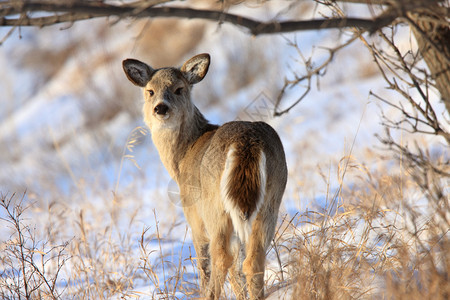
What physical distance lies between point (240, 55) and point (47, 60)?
7.95 meters

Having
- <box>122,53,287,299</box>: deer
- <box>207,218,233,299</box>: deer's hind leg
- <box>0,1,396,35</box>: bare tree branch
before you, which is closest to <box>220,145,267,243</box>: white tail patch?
<box>122,53,287,299</box>: deer

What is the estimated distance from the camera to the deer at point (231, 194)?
3.46 meters

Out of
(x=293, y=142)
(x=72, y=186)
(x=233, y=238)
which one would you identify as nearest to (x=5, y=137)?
(x=72, y=186)

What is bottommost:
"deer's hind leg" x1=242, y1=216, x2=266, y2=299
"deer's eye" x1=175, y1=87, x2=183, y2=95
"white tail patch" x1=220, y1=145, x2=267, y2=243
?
"deer's hind leg" x1=242, y1=216, x2=266, y2=299

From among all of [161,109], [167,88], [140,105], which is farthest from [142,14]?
[140,105]

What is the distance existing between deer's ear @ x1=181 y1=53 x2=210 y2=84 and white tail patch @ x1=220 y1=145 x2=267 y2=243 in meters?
1.81

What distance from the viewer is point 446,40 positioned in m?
3.94

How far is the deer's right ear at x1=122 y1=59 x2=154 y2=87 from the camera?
5.00 metres

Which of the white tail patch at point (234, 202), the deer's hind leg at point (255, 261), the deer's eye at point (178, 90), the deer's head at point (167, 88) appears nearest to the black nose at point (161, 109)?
the deer's head at point (167, 88)

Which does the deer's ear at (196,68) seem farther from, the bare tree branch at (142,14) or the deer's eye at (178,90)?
the bare tree branch at (142,14)

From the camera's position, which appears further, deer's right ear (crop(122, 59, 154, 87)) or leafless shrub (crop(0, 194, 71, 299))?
deer's right ear (crop(122, 59, 154, 87))

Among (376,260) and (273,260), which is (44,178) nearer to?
(273,260)

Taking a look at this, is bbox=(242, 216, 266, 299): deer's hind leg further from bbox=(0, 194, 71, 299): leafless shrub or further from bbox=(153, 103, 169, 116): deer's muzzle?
bbox=(153, 103, 169, 116): deer's muzzle

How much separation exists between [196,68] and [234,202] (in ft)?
7.10
